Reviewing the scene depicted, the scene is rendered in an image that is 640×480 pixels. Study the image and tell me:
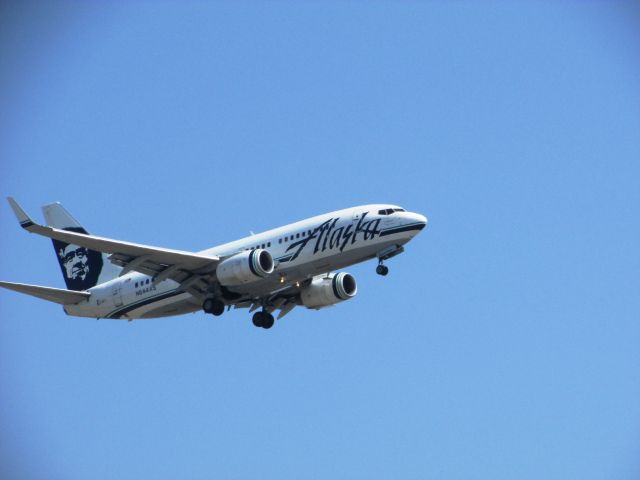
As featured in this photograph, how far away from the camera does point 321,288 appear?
193 feet

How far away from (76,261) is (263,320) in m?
12.4

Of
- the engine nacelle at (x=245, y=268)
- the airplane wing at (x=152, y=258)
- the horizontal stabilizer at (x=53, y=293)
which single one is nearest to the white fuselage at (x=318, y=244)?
the engine nacelle at (x=245, y=268)

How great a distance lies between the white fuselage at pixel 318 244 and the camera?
5294cm

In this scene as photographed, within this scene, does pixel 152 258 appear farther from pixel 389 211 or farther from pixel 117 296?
pixel 389 211

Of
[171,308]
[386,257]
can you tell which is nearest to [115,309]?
[171,308]

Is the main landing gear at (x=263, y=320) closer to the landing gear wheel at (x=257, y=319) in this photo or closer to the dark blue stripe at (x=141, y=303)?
the landing gear wheel at (x=257, y=319)

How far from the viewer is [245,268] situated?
5300 centimetres

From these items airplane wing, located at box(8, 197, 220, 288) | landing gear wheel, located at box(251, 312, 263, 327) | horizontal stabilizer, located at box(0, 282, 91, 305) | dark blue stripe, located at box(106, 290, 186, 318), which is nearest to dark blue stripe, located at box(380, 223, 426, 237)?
airplane wing, located at box(8, 197, 220, 288)

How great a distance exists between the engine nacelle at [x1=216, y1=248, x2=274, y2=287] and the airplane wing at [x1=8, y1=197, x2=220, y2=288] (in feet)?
4.04

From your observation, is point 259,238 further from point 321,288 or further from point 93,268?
point 93,268

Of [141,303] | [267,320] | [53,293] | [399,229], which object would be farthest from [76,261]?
[399,229]

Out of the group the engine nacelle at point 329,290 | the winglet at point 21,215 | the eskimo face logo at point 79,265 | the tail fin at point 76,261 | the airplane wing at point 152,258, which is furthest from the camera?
the eskimo face logo at point 79,265

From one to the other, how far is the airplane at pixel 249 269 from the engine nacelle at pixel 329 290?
5 cm

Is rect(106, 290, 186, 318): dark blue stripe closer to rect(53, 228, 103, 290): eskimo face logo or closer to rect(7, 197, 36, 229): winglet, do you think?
rect(53, 228, 103, 290): eskimo face logo
